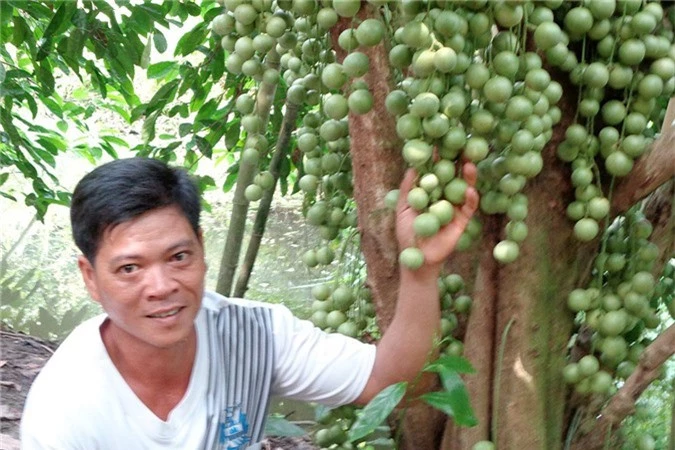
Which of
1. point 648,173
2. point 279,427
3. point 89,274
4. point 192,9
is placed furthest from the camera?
point 192,9

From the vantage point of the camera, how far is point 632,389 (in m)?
1.11

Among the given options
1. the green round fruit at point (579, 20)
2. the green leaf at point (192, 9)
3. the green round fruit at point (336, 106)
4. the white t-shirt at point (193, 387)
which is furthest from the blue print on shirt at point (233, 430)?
the green leaf at point (192, 9)

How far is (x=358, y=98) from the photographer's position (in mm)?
1009

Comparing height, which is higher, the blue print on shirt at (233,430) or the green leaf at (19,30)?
the green leaf at (19,30)

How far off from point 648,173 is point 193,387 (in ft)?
2.27

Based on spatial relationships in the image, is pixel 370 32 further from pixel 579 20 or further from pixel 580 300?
pixel 580 300

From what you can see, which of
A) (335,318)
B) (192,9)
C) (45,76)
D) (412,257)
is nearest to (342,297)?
(335,318)

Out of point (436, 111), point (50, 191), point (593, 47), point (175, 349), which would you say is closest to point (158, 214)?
point (175, 349)

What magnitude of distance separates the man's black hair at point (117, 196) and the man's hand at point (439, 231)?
310mm

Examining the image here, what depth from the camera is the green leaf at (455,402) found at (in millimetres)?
955

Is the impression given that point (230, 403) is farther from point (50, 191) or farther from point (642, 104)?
point (50, 191)

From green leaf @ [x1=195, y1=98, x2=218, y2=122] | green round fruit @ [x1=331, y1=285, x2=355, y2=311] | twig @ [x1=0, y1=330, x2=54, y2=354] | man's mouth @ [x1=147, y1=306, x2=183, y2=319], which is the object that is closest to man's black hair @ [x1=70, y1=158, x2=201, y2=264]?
man's mouth @ [x1=147, y1=306, x2=183, y2=319]

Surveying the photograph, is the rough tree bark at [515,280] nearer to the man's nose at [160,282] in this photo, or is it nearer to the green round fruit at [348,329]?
the green round fruit at [348,329]

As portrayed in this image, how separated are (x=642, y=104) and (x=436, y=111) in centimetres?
32
